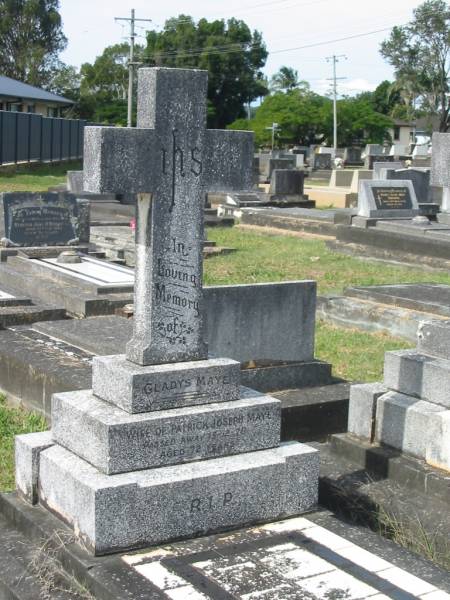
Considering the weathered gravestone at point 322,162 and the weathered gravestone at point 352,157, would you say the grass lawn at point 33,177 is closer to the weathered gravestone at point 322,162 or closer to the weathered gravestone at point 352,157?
the weathered gravestone at point 322,162

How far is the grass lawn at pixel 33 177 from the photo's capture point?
28.3m

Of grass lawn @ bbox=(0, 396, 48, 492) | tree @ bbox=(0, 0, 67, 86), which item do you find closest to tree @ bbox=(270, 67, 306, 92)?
tree @ bbox=(0, 0, 67, 86)

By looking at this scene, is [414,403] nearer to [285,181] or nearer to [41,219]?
[41,219]

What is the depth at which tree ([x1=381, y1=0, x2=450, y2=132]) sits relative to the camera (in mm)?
66875

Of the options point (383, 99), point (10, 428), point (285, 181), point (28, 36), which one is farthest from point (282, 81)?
point (10, 428)

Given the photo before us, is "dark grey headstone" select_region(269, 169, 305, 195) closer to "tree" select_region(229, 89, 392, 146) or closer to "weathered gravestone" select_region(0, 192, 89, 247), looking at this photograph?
"weathered gravestone" select_region(0, 192, 89, 247)

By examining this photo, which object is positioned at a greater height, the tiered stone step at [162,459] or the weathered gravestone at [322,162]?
the weathered gravestone at [322,162]

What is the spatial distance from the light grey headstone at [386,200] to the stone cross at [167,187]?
1198 cm

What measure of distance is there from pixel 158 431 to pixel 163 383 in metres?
0.22

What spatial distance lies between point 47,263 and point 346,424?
5.03 meters

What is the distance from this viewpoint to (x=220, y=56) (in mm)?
67375

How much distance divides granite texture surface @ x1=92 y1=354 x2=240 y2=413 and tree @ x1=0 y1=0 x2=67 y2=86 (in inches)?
2489

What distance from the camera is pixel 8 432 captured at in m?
6.61

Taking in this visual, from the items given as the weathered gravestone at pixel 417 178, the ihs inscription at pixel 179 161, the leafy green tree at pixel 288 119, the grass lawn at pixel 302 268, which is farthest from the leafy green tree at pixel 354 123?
the ihs inscription at pixel 179 161
